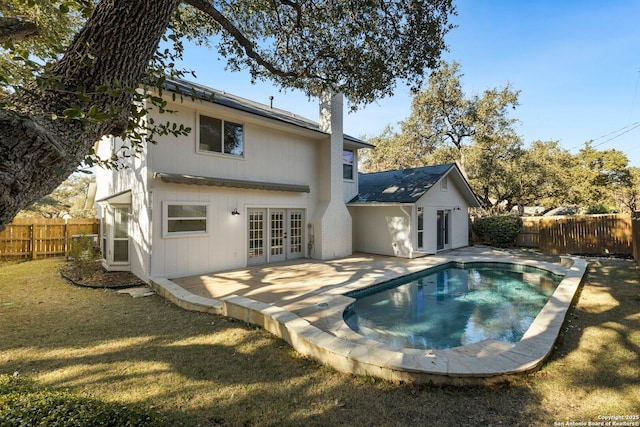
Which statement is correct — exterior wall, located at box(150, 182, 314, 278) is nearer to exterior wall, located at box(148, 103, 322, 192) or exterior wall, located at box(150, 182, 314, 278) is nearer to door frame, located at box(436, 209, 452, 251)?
exterior wall, located at box(148, 103, 322, 192)

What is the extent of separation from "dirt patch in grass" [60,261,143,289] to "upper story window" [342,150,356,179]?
10.4 meters

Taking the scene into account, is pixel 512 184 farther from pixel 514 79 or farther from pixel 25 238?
pixel 25 238

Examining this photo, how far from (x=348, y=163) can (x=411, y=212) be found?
422 centimetres

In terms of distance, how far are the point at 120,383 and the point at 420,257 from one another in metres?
12.6

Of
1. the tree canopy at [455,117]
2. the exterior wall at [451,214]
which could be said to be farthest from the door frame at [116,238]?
the tree canopy at [455,117]

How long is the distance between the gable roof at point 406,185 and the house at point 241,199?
0.58 ft

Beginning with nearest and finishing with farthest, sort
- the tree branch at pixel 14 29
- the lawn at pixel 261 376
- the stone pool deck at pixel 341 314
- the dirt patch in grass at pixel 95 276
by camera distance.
→ the lawn at pixel 261 376 → the stone pool deck at pixel 341 314 → the tree branch at pixel 14 29 → the dirt patch in grass at pixel 95 276

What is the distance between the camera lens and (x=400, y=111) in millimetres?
28500

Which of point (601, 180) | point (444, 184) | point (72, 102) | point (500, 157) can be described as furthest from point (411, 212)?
point (601, 180)

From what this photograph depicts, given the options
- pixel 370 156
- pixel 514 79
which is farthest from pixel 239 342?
pixel 370 156

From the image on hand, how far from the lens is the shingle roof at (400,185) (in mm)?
14341

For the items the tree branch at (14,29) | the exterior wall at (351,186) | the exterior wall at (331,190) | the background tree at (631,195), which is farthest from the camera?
the background tree at (631,195)

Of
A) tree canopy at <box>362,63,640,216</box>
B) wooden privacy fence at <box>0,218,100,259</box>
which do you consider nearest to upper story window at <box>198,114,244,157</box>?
wooden privacy fence at <box>0,218,100,259</box>

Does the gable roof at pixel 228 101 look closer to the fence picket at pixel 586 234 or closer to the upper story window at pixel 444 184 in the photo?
the upper story window at pixel 444 184
